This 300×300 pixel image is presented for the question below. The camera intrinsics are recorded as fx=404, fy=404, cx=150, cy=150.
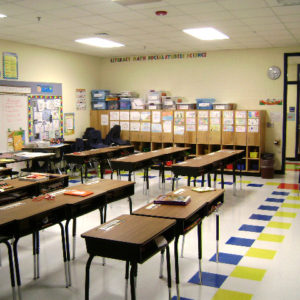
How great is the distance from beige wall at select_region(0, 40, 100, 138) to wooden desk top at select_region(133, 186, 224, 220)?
6.26 m

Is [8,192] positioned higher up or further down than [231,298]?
higher up

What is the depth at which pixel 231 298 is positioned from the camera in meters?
3.53

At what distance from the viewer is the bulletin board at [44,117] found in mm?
9320

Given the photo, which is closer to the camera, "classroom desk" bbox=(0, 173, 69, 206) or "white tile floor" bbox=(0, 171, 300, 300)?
"white tile floor" bbox=(0, 171, 300, 300)

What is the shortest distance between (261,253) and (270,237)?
0.64m

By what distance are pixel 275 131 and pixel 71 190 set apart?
273 inches

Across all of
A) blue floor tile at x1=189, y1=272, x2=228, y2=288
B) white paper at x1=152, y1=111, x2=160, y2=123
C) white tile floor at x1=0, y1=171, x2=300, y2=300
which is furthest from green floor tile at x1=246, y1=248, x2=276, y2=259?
white paper at x1=152, y1=111, x2=160, y2=123

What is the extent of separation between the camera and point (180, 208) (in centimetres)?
361

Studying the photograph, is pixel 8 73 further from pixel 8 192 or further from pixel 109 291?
pixel 109 291

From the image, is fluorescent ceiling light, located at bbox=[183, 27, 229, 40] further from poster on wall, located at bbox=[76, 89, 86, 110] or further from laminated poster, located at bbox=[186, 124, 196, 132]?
poster on wall, located at bbox=[76, 89, 86, 110]

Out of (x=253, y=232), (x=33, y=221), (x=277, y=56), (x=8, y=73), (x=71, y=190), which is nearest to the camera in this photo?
(x=33, y=221)

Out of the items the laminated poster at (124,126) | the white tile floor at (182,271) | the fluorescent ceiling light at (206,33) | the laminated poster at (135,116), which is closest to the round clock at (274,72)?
the fluorescent ceiling light at (206,33)

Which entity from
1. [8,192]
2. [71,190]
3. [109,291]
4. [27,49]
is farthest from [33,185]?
[27,49]

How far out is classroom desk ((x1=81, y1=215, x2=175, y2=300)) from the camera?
2.68 meters
